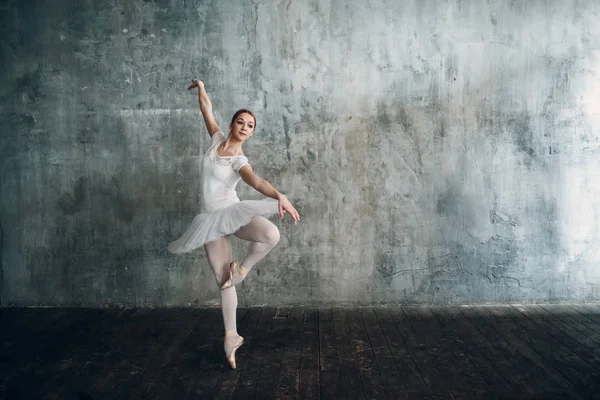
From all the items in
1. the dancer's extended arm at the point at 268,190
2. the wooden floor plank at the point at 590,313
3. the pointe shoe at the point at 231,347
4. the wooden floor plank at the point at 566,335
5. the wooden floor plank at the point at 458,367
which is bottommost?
the wooden floor plank at the point at 590,313

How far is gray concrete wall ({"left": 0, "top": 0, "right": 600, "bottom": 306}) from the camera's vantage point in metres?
4.86

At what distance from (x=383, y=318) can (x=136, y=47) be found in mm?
3305

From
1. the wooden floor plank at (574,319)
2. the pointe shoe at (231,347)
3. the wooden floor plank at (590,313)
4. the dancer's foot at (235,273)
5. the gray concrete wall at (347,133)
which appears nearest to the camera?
the pointe shoe at (231,347)

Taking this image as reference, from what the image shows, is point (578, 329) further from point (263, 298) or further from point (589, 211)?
point (263, 298)

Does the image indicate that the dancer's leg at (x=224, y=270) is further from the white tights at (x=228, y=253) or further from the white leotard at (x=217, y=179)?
the white leotard at (x=217, y=179)

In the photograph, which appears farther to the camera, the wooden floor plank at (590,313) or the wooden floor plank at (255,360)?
the wooden floor plank at (590,313)

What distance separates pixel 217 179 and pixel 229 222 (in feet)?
1.02

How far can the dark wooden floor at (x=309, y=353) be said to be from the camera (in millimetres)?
3061

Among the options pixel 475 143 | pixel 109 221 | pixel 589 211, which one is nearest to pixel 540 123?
pixel 475 143

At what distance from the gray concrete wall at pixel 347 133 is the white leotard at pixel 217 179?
134 centimetres

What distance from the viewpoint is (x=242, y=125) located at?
Answer: 3.54 meters

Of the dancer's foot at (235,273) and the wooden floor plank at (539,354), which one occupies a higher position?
the dancer's foot at (235,273)

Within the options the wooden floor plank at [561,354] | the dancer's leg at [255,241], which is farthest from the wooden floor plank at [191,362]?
the wooden floor plank at [561,354]

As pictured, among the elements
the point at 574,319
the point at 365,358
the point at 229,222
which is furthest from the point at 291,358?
the point at 574,319
